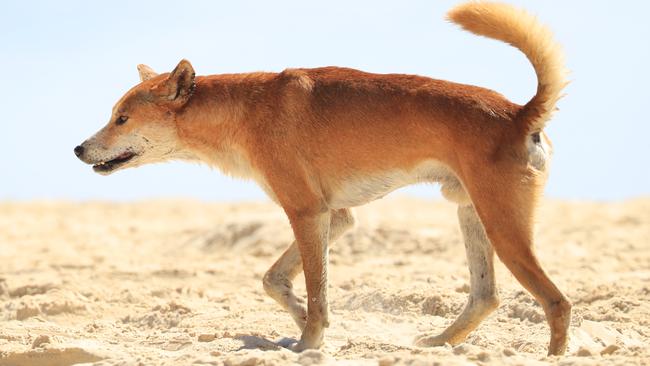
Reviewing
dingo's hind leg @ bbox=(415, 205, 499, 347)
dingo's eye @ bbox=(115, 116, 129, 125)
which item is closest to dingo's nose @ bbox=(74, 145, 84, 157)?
dingo's eye @ bbox=(115, 116, 129, 125)

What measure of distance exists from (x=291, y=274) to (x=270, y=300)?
3.07 metres

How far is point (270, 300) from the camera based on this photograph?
10.8 metres

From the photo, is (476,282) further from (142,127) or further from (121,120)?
(121,120)

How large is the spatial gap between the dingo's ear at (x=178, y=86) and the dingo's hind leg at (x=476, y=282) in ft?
7.79

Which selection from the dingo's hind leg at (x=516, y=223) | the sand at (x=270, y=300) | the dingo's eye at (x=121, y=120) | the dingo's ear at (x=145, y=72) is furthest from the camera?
the dingo's ear at (x=145, y=72)

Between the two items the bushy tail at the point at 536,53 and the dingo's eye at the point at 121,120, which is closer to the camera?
the bushy tail at the point at 536,53

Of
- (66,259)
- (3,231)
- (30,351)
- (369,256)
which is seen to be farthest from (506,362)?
(3,231)

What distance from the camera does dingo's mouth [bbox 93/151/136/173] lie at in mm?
7957

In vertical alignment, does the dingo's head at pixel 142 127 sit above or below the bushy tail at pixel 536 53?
below

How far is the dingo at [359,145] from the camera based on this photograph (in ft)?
21.3

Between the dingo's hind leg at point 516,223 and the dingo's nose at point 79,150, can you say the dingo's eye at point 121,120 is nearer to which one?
the dingo's nose at point 79,150

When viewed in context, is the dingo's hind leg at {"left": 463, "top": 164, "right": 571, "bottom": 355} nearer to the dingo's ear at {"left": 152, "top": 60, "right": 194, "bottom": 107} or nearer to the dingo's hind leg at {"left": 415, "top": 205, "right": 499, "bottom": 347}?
the dingo's hind leg at {"left": 415, "top": 205, "right": 499, "bottom": 347}

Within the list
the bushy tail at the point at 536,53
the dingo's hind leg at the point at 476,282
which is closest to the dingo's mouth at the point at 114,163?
the dingo's hind leg at the point at 476,282

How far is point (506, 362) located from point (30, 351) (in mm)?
3639
